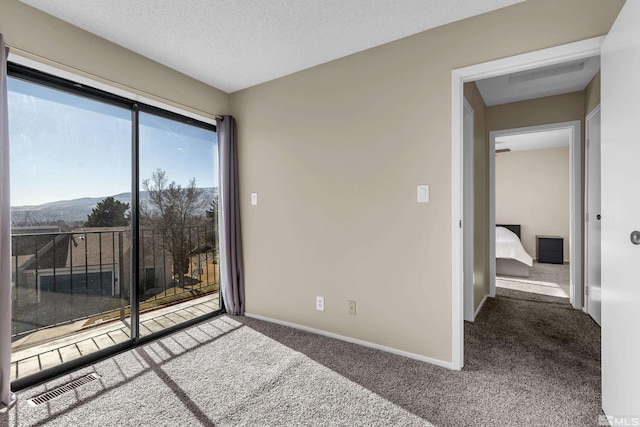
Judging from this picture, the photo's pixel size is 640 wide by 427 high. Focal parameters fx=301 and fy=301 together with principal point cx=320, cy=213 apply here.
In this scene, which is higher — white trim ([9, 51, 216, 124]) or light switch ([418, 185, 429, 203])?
white trim ([9, 51, 216, 124])

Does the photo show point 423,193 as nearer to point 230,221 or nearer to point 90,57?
point 230,221

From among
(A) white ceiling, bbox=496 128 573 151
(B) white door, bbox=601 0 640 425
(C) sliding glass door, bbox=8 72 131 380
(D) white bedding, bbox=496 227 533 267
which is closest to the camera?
(B) white door, bbox=601 0 640 425

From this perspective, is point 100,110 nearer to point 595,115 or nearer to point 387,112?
point 387,112

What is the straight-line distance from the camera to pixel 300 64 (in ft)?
8.92

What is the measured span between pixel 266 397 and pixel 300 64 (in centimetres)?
263

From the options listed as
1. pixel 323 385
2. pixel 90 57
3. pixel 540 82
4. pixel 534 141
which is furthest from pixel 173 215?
pixel 534 141

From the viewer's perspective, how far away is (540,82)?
3135 millimetres

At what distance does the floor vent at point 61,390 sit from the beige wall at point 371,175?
1.47m

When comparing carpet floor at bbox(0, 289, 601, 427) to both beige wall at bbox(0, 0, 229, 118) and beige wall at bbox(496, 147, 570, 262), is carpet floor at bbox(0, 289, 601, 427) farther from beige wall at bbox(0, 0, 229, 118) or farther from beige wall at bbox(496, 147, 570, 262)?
beige wall at bbox(496, 147, 570, 262)

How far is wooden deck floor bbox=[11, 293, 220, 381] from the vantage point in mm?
2160

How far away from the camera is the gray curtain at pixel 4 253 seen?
1.76m

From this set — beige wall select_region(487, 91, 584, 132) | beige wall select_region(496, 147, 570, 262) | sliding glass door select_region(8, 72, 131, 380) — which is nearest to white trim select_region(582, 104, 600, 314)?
beige wall select_region(487, 91, 584, 132)

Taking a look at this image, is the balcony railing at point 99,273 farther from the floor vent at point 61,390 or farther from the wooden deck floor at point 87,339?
the floor vent at point 61,390

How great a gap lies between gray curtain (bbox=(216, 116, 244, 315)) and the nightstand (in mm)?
6551
